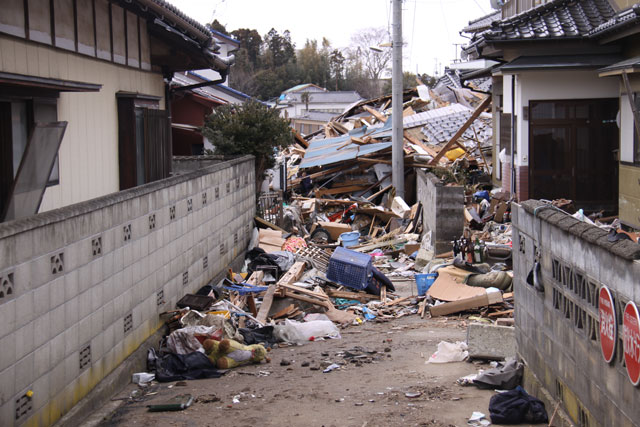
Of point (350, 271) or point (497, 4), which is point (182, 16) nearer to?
point (350, 271)

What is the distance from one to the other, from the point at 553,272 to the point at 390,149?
64.9 feet

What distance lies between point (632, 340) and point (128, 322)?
18.1ft

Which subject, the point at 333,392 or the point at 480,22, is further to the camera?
the point at 480,22

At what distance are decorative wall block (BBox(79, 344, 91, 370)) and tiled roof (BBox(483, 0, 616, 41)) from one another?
492 inches

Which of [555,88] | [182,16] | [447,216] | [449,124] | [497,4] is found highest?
[497,4]

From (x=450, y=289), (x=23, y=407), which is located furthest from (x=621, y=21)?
(x=23, y=407)

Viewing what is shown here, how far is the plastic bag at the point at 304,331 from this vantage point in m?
10.4

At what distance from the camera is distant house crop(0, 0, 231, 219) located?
27.6 ft

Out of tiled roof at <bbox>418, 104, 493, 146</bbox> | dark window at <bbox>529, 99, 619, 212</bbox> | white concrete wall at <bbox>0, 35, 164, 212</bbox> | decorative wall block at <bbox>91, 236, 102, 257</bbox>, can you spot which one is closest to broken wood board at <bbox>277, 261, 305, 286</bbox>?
white concrete wall at <bbox>0, 35, 164, 212</bbox>

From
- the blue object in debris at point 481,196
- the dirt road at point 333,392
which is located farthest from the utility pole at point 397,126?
the dirt road at point 333,392

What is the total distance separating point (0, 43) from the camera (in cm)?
815

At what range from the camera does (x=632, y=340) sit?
448 centimetres

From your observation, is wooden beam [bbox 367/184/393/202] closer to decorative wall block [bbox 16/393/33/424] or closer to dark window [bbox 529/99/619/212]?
dark window [bbox 529/99/619/212]

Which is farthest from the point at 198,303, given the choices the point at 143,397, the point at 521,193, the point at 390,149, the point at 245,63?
the point at 245,63
